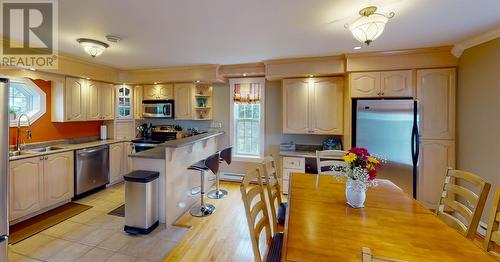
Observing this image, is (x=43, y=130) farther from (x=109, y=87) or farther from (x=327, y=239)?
(x=327, y=239)

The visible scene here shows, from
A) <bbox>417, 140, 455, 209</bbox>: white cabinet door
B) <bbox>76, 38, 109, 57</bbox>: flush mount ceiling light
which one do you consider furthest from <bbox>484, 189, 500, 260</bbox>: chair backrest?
<bbox>76, 38, 109, 57</bbox>: flush mount ceiling light

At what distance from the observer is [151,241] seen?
2.59 m

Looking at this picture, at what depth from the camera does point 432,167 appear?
3.30 metres

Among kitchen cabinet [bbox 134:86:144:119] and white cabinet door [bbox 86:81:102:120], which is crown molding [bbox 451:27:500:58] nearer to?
kitchen cabinet [bbox 134:86:144:119]

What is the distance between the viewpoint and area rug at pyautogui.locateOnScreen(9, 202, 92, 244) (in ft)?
8.76

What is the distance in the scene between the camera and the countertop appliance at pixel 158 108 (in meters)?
4.83

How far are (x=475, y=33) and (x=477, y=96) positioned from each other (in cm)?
76

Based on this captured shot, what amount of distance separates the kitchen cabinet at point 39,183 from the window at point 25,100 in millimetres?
843

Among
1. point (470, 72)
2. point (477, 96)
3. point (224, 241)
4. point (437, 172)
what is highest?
point (470, 72)

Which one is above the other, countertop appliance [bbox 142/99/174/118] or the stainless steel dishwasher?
countertop appliance [bbox 142/99/174/118]

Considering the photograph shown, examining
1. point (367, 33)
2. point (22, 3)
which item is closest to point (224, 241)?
point (367, 33)

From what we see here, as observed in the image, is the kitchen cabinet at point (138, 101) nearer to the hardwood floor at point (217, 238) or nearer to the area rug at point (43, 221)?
the area rug at point (43, 221)

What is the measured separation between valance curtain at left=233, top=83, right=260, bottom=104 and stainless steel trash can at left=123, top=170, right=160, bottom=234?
96.1 inches

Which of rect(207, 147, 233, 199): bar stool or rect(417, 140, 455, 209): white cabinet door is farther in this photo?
rect(207, 147, 233, 199): bar stool
